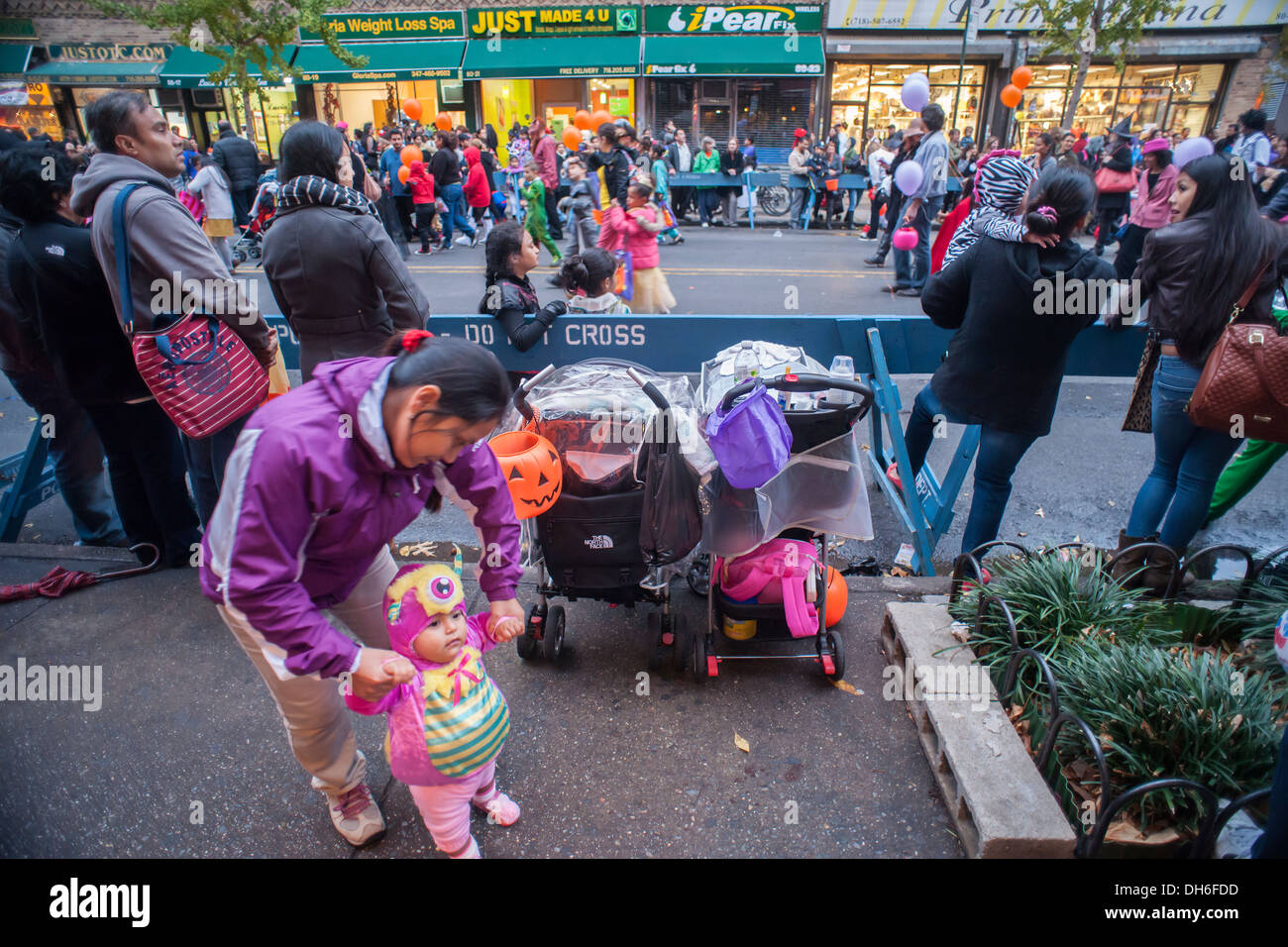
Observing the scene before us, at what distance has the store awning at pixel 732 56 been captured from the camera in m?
21.6

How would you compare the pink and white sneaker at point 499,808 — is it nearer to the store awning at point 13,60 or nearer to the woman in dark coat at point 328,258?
the woman in dark coat at point 328,258

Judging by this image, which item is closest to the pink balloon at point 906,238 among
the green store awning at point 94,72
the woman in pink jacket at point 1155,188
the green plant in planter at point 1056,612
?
the woman in pink jacket at point 1155,188

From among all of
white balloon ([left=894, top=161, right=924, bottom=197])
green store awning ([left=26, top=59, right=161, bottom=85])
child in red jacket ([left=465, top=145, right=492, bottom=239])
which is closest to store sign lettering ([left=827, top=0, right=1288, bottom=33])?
child in red jacket ([left=465, top=145, right=492, bottom=239])

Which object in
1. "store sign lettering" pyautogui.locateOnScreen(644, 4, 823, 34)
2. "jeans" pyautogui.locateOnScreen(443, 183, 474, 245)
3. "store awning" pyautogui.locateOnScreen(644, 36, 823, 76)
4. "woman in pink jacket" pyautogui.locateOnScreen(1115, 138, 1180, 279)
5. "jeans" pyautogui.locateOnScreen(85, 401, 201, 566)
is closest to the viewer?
"jeans" pyautogui.locateOnScreen(85, 401, 201, 566)

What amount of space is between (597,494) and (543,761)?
100 centimetres

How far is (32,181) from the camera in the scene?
10.4ft

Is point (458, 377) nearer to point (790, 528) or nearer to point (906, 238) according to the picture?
point (790, 528)

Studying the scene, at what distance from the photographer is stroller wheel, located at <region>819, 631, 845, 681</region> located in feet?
9.90

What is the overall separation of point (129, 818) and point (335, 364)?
186 centimetres

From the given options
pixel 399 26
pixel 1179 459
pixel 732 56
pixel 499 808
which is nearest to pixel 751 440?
pixel 499 808

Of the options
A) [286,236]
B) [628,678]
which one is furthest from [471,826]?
[286,236]

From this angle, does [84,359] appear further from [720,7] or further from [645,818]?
[720,7]

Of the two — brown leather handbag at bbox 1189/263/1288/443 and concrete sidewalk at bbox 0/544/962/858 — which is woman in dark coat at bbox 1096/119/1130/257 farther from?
concrete sidewalk at bbox 0/544/962/858

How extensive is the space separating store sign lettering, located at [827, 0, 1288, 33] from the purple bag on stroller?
23.9 meters
